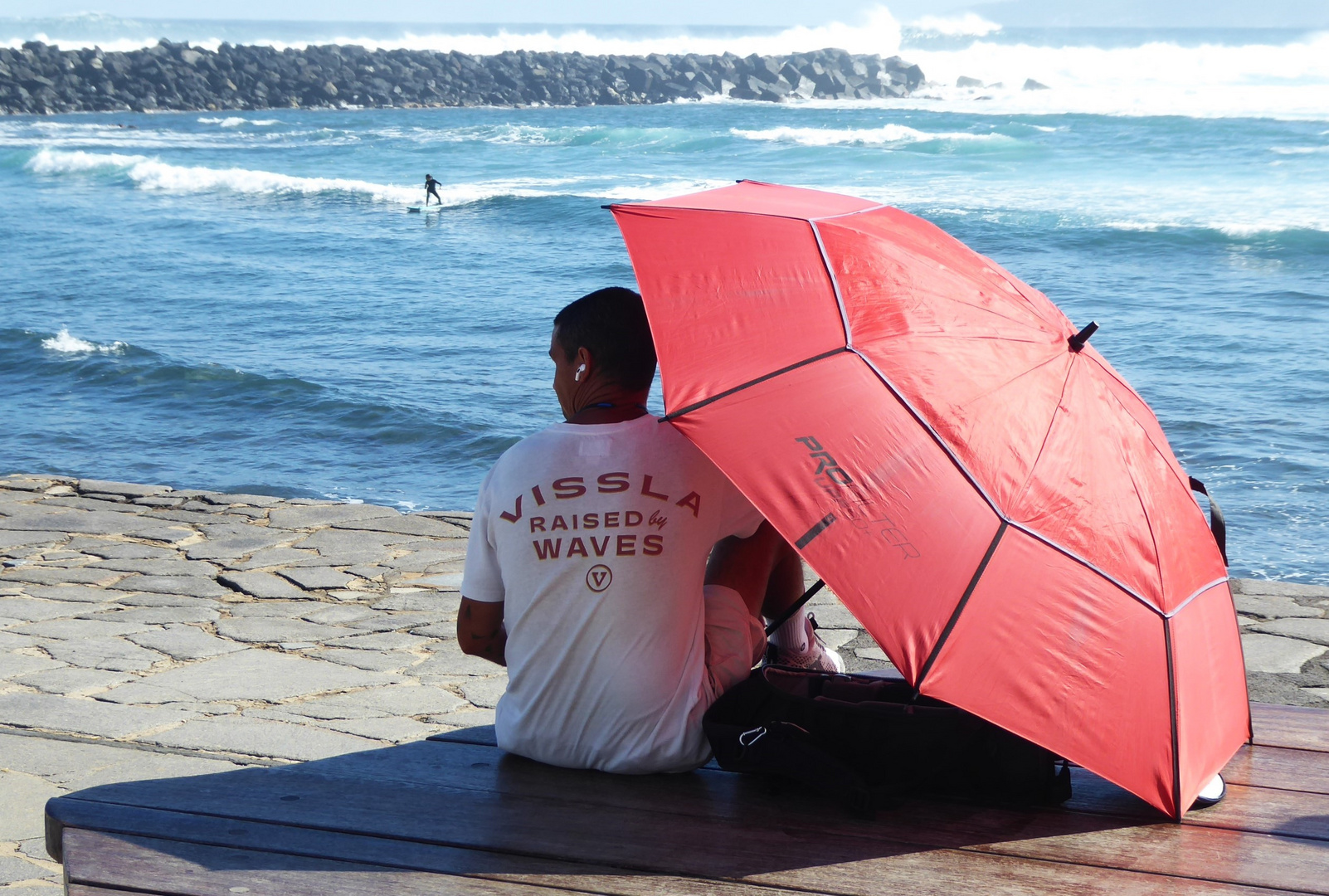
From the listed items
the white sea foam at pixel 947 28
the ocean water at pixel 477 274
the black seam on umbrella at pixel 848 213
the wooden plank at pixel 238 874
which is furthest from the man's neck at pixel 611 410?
the white sea foam at pixel 947 28

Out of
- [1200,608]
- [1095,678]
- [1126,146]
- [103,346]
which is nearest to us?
[1095,678]

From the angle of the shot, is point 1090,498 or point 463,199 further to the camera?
point 463,199

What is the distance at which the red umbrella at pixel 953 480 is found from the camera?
180cm

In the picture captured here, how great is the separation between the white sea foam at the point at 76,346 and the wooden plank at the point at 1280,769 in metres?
10.9

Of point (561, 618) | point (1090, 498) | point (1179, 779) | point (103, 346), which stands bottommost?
point (103, 346)

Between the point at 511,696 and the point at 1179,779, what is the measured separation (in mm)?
1183

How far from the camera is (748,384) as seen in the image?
6.27 ft

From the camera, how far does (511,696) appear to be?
87.4 inches

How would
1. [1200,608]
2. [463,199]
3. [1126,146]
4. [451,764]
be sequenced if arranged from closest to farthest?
[1200,608] → [451,764] → [463,199] → [1126,146]

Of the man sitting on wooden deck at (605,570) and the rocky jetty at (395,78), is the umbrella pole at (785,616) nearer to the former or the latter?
the man sitting on wooden deck at (605,570)

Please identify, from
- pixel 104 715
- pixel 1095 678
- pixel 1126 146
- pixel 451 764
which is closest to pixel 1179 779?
pixel 1095 678

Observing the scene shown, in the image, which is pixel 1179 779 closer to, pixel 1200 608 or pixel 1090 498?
pixel 1200 608

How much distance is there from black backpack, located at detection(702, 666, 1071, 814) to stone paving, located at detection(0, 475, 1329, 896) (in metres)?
1.59

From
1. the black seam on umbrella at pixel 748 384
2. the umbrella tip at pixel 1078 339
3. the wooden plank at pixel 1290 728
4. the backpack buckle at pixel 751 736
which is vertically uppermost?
the umbrella tip at pixel 1078 339
